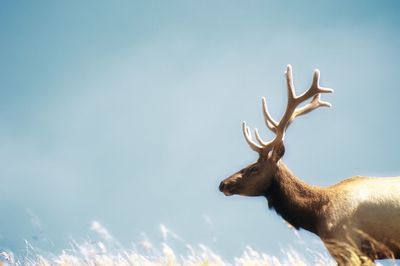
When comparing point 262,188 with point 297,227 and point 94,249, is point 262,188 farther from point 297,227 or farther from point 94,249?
point 94,249

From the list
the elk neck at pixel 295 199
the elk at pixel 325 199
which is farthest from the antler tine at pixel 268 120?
the elk neck at pixel 295 199

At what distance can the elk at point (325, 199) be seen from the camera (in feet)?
20.7

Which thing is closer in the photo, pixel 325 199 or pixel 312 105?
pixel 325 199

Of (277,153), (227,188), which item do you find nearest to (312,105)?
(277,153)

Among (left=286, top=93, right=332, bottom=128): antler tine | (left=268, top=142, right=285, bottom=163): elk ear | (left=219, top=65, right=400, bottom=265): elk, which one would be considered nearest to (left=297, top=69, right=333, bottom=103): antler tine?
(left=219, top=65, right=400, bottom=265): elk

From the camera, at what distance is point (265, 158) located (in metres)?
8.27

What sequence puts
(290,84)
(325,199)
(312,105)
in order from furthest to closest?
(312,105) → (290,84) → (325,199)

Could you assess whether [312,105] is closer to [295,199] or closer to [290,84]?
[290,84]

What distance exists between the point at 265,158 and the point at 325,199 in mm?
1387

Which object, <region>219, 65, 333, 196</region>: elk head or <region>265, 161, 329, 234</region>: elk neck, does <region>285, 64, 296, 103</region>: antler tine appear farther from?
<region>265, 161, 329, 234</region>: elk neck

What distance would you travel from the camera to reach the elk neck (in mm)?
7262

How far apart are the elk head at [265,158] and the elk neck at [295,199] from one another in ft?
0.46

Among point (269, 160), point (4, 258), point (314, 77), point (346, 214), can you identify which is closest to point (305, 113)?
point (314, 77)

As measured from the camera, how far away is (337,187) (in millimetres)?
7406
